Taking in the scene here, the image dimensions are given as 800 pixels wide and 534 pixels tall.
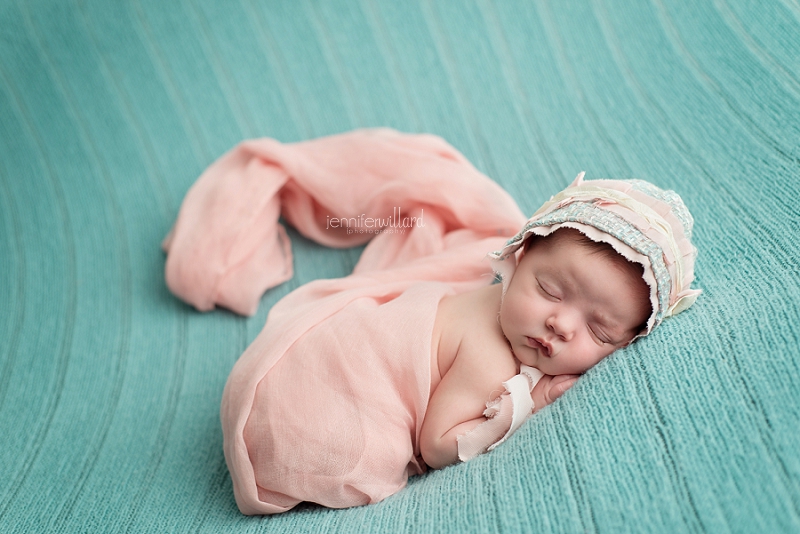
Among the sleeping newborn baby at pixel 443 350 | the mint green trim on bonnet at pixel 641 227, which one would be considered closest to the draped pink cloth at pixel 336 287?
the sleeping newborn baby at pixel 443 350

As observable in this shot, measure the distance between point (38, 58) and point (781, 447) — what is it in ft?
6.41

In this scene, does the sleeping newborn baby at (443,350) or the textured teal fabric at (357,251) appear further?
the sleeping newborn baby at (443,350)

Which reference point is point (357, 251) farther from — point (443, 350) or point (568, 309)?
point (568, 309)

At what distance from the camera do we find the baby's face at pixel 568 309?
955mm

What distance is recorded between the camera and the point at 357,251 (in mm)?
1619

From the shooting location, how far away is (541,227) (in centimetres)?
100

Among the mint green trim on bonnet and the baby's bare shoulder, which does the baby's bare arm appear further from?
the mint green trim on bonnet

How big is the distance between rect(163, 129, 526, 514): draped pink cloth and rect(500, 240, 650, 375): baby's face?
0.58 ft

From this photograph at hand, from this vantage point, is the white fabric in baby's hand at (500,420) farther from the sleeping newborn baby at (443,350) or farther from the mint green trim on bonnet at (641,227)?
the mint green trim on bonnet at (641,227)

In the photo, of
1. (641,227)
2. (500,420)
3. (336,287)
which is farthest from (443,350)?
(641,227)

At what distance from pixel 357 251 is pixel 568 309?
750 millimetres

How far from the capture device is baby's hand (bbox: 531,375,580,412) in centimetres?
104

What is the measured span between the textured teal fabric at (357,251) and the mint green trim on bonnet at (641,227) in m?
0.06

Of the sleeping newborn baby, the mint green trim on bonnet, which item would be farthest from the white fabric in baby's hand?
the mint green trim on bonnet
